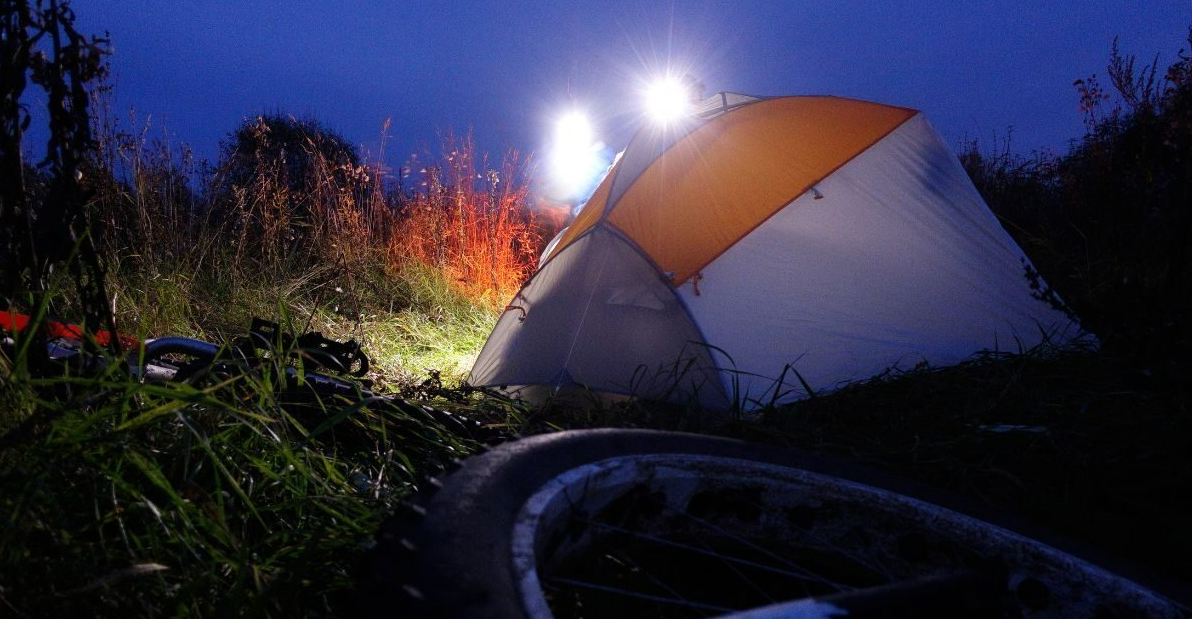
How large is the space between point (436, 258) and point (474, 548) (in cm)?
522

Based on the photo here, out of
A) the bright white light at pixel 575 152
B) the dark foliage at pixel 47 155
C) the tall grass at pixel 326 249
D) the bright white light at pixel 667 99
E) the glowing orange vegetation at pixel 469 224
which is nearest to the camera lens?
the dark foliage at pixel 47 155

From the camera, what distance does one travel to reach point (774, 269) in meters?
3.02

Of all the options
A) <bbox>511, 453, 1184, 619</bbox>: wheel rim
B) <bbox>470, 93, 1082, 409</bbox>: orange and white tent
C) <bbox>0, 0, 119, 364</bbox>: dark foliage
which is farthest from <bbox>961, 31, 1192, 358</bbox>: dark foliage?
<bbox>0, 0, 119, 364</bbox>: dark foliage

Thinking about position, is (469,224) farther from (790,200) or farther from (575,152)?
(790,200)

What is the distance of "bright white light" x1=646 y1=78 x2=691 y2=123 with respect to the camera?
356 cm

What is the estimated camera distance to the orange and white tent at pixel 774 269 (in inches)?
115

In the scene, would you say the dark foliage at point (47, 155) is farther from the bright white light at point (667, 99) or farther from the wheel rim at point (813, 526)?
the bright white light at point (667, 99)

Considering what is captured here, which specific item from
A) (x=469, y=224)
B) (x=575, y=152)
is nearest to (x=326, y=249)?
(x=469, y=224)

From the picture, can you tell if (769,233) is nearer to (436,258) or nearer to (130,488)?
(130,488)

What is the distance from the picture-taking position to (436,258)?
5.88 m

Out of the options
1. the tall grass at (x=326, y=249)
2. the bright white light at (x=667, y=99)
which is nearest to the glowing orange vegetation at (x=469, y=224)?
the tall grass at (x=326, y=249)

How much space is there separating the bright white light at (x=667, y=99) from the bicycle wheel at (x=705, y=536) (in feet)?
8.36

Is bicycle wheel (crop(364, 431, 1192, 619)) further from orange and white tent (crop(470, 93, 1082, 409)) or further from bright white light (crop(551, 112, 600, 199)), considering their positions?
bright white light (crop(551, 112, 600, 199))

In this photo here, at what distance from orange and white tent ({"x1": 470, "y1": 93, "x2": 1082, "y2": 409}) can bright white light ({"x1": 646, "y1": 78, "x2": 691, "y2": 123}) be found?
0.18 metres
